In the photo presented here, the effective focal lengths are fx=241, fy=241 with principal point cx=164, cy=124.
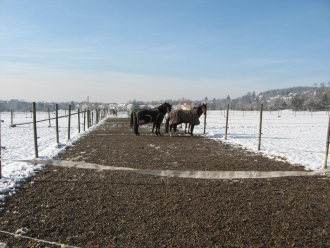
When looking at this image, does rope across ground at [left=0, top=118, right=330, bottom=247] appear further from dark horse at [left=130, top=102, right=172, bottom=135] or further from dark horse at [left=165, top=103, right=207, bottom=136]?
dark horse at [left=165, top=103, right=207, bottom=136]

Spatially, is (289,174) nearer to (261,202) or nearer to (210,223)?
(261,202)

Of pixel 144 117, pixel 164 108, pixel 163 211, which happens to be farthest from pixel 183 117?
pixel 163 211

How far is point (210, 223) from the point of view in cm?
308

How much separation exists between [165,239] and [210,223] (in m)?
0.69

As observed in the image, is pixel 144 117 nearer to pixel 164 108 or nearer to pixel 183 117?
pixel 164 108

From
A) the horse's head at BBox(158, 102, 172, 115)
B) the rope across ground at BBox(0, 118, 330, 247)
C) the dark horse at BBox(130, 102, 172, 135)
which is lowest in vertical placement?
the rope across ground at BBox(0, 118, 330, 247)

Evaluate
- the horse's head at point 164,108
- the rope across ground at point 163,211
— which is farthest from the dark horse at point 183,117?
the rope across ground at point 163,211

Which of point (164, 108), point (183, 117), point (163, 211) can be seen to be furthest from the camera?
point (164, 108)

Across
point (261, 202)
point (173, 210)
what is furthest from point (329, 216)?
point (173, 210)

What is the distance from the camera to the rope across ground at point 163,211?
2.72 meters

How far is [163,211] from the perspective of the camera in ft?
11.2

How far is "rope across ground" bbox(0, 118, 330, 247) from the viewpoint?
2717 mm

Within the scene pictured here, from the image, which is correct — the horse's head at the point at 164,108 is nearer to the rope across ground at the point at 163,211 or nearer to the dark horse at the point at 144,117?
the dark horse at the point at 144,117

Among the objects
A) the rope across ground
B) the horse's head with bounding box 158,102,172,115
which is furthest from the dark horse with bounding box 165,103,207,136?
the rope across ground
